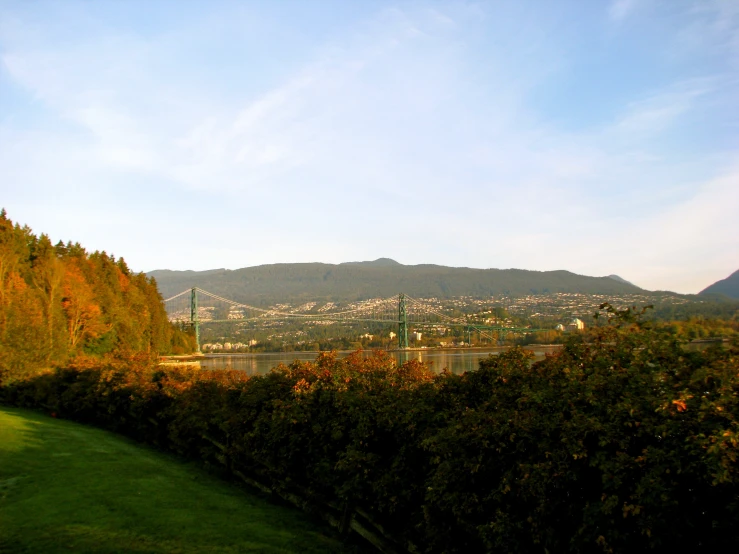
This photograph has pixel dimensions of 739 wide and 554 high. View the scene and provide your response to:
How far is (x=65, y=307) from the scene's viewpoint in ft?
123

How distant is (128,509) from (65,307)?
33215mm

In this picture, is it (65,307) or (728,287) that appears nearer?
(65,307)

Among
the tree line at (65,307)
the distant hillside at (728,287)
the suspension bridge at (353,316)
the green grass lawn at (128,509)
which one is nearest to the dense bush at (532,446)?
the green grass lawn at (128,509)

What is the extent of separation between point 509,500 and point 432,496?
0.76 meters

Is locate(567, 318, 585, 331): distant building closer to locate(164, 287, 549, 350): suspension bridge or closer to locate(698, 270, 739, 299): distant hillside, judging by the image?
locate(164, 287, 549, 350): suspension bridge

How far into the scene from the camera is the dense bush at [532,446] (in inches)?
154

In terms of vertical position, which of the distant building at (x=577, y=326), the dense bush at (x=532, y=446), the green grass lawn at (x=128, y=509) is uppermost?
the distant building at (x=577, y=326)

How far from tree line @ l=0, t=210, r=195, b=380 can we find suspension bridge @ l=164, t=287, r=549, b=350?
50.1 feet

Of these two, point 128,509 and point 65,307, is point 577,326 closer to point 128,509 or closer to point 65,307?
point 128,509

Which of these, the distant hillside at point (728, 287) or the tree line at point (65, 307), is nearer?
the tree line at point (65, 307)

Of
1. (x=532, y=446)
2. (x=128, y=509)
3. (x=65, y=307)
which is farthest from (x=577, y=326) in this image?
(x=65, y=307)

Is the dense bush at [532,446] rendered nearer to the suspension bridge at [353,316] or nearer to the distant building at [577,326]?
the distant building at [577,326]

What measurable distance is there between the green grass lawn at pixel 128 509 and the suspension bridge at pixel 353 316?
2710 cm

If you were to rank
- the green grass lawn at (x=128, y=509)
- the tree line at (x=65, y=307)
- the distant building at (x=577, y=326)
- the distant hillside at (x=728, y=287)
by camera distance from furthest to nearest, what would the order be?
the distant hillside at (x=728, y=287) → the tree line at (x=65, y=307) → the green grass lawn at (x=128, y=509) → the distant building at (x=577, y=326)
